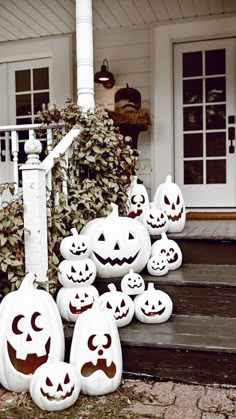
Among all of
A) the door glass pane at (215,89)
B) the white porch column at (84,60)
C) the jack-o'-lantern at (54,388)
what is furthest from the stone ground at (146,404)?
the door glass pane at (215,89)

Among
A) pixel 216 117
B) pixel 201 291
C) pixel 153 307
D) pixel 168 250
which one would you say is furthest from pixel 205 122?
pixel 153 307

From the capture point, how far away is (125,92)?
15.4ft

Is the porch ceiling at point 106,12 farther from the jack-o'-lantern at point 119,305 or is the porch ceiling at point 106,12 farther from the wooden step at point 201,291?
the jack-o'-lantern at point 119,305

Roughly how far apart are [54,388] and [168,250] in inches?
46.6

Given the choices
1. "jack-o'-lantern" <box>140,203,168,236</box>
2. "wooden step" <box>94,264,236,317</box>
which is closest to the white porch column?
"jack-o'-lantern" <box>140,203,168,236</box>

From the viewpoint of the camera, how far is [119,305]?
7.45 feet

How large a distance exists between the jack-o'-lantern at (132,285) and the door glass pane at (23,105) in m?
3.41

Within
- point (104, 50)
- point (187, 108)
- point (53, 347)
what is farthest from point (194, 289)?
point (104, 50)

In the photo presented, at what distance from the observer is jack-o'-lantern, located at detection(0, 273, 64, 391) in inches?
77.4

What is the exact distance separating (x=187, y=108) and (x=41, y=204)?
283 centimetres

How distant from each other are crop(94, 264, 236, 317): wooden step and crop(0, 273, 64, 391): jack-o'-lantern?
27.4 inches

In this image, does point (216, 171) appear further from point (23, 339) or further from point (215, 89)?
point (23, 339)

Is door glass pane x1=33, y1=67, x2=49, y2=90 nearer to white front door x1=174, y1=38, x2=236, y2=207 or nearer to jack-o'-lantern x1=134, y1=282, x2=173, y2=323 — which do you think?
white front door x1=174, y1=38, x2=236, y2=207

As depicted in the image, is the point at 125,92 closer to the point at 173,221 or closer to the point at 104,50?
the point at 104,50
